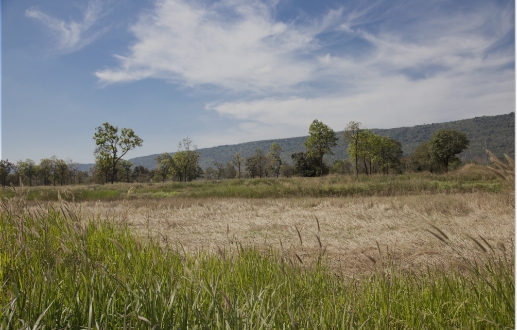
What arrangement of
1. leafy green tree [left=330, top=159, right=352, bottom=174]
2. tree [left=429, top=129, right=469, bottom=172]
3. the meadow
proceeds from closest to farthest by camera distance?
1. the meadow
2. tree [left=429, top=129, right=469, bottom=172]
3. leafy green tree [left=330, top=159, right=352, bottom=174]

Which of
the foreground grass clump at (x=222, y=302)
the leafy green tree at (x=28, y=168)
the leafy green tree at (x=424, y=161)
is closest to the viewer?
the foreground grass clump at (x=222, y=302)

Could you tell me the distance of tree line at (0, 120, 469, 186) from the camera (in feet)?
191

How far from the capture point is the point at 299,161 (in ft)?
260

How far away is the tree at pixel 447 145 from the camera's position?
58188 mm

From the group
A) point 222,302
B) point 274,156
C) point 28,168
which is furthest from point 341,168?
point 222,302

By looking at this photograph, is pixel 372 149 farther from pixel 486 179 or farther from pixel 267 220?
pixel 267 220

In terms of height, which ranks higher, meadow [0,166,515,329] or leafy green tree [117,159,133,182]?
leafy green tree [117,159,133,182]

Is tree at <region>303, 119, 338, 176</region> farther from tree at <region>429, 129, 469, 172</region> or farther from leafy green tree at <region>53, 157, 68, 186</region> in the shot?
leafy green tree at <region>53, 157, 68, 186</region>

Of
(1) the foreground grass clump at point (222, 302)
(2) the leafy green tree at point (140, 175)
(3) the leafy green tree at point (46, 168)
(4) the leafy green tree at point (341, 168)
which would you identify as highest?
(3) the leafy green tree at point (46, 168)

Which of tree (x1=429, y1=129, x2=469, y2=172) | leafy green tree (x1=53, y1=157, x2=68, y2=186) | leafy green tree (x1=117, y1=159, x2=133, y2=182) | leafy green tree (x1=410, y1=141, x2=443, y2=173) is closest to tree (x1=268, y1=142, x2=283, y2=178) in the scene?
leafy green tree (x1=410, y1=141, x2=443, y2=173)

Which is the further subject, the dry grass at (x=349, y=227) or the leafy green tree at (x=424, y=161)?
the leafy green tree at (x=424, y=161)

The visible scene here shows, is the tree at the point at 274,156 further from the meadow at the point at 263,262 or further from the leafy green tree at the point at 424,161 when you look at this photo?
the meadow at the point at 263,262

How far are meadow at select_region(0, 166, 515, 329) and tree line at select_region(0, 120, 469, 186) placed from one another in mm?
38478

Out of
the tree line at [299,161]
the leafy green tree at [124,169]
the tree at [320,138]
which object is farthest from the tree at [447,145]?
the leafy green tree at [124,169]
